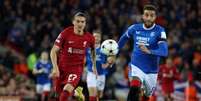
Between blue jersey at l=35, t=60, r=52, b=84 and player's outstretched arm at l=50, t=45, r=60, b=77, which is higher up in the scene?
blue jersey at l=35, t=60, r=52, b=84

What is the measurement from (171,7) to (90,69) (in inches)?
425

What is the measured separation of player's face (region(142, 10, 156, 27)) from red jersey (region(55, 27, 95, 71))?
131 centimetres

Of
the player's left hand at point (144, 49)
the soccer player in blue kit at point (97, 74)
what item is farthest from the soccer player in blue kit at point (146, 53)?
the soccer player in blue kit at point (97, 74)

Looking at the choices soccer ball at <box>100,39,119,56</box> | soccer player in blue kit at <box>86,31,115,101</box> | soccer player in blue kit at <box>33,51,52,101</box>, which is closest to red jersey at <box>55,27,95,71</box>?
soccer ball at <box>100,39,119,56</box>

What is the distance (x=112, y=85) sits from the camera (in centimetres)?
2048

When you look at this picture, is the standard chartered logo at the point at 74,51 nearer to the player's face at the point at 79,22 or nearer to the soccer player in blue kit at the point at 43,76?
the player's face at the point at 79,22

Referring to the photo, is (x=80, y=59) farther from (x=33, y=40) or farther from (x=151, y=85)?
(x=33, y=40)

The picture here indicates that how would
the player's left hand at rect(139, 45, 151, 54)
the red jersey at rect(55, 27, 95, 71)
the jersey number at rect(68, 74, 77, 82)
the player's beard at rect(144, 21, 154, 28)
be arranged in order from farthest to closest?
the player's beard at rect(144, 21, 154, 28)
the red jersey at rect(55, 27, 95, 71)
the jersey number at rect(68, 74, 77, 82)
the player's left hand at rect(139, 45, 151, 54)

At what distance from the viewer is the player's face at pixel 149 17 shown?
11688 mm

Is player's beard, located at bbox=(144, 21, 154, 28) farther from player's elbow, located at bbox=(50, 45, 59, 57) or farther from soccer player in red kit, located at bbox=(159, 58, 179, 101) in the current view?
soccer player in red kit, located at bbox=(159, 58, 179, 101)

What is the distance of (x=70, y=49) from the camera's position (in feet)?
38.8

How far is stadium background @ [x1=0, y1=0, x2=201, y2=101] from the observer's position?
816 inches

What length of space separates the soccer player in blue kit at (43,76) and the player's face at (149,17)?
731 centimetres

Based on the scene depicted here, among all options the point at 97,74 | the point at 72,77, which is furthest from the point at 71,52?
the point at 97,74
